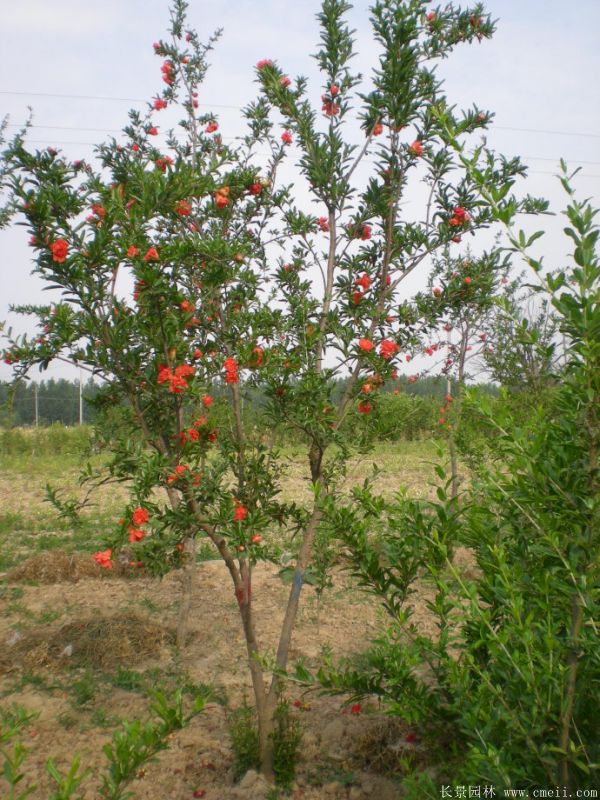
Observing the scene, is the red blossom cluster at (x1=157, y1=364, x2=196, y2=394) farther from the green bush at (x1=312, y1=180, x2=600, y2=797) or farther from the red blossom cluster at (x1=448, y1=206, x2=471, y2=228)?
the red blossom cluster at (x1=448, y1=206, x2=471, y2=228)

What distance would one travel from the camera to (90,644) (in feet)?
13.7

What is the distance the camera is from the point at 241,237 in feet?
12.3

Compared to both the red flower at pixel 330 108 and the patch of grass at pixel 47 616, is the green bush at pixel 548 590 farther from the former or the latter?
the patch of grass at pixel 47 616

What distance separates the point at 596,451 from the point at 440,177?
2.06 m

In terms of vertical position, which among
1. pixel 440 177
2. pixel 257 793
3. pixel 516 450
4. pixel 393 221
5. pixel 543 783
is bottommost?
pixel 257 793

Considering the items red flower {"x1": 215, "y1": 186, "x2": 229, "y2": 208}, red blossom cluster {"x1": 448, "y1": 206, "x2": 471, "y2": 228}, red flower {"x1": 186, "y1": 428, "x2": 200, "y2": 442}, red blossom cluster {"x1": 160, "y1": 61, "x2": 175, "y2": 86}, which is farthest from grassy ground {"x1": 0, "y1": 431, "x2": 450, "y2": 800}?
red blossom cluster {"x1": 160, "y1": 61, "x2": 175, "y2": 86}

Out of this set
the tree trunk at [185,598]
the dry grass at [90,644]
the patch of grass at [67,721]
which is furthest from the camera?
the tree trunk at [185,598]

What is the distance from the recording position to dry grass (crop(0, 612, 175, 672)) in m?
4.05

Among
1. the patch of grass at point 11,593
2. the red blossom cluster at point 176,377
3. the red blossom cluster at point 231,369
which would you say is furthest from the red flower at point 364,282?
the patch of grass at point 11,593

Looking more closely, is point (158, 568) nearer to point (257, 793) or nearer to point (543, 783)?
point (257, 793)

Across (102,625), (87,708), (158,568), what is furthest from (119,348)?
(102,625)

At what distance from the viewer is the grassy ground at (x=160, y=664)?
2963mm

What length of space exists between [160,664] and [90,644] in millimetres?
528

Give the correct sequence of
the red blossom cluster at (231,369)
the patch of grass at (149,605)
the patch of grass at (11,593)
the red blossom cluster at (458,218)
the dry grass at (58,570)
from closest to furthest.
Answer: the red blossom cluster at (231,369) < the red blossom cluster at (458,218) < the patch of grass at (149,605) < the patch of grass at (11,593) < the dry grass at (58,570)
